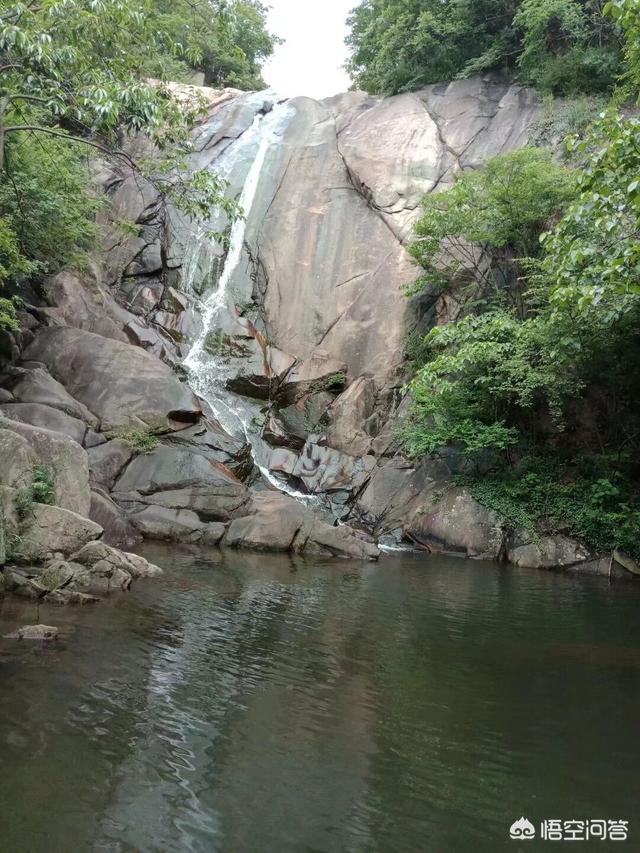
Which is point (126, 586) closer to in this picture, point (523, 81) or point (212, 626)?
point (212, 626)

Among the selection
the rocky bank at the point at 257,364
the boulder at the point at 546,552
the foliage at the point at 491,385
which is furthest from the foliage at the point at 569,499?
the foliage at the point at 491,385

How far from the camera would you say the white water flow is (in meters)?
21.0

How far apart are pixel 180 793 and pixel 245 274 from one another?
24242 millimetres

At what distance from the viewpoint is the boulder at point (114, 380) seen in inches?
686

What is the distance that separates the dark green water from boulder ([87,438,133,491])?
6640 mm

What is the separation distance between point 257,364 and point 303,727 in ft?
62.4

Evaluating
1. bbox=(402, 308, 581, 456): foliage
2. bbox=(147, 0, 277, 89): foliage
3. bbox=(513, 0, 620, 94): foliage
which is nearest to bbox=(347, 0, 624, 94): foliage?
bbox=(513, 0, 620, 94): foliage

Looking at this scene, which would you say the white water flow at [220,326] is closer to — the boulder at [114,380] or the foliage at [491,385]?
the boulder at [114,380]

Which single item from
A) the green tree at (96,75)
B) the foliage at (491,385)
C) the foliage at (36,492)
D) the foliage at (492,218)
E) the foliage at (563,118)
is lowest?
the foliage at (36,492)

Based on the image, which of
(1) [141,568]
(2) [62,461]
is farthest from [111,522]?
(1) [141,568]

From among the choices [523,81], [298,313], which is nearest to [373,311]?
[298,313]

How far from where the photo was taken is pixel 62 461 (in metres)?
11.3

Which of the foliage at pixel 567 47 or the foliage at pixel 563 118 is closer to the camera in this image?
the foliage at pixel 563 118

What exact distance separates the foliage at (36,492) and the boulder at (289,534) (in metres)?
5.76
